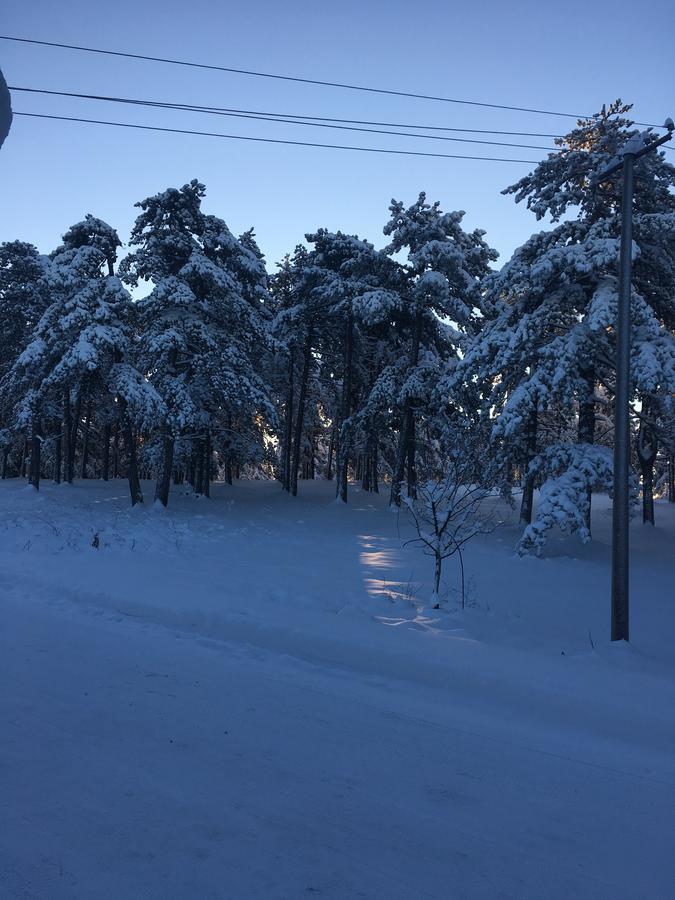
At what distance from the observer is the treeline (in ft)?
47.2

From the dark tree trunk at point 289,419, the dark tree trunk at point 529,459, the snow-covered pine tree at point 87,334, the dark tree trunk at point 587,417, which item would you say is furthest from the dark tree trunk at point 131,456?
the dark tree trunk at point 587,417

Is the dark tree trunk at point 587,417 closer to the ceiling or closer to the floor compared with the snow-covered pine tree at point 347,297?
closer to the floor

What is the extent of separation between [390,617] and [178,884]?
5.89m

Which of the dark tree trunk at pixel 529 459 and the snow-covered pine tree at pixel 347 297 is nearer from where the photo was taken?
the dark tree trunk at pixel 529 459

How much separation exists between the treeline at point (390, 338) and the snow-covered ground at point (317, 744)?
15.1 feet

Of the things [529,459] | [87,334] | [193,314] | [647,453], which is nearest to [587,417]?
[529,459]

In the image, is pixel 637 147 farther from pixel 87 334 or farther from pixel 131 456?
pixel 131 456

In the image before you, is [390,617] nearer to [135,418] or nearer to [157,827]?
[157,827]

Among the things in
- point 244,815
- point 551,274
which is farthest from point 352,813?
point 551,274

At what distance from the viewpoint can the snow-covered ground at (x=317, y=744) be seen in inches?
114

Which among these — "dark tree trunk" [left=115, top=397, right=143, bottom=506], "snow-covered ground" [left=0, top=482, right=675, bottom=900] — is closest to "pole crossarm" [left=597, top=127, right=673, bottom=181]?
"snow-covered ground" [left=0, top=482, right=675, bottom=900]

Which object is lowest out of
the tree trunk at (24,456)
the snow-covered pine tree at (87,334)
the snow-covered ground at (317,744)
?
the snow-covered ground at (317,744)

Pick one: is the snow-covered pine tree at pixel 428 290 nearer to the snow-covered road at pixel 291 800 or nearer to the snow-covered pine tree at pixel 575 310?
the snow-covered pine tree at pixel 575 310

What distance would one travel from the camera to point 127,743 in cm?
405
